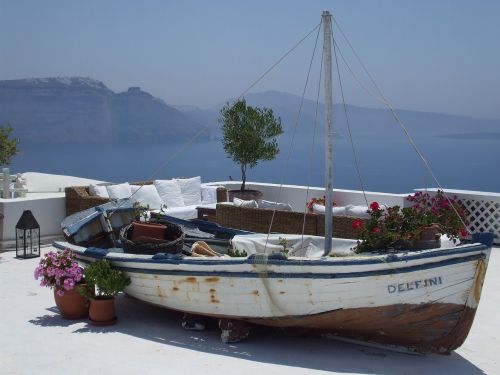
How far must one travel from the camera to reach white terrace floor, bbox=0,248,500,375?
518 centimetres

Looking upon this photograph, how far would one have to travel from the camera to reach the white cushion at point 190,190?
11750mm

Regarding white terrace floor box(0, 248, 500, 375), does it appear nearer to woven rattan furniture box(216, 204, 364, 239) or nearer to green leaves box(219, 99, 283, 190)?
woven rattan furniture box(216, 204, 364, 239)

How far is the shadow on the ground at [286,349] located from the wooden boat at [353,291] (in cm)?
15

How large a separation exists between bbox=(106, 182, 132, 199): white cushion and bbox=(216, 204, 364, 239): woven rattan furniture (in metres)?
1.68

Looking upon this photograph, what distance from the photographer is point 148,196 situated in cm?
1102

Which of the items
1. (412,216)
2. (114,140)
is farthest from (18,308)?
(114,140)

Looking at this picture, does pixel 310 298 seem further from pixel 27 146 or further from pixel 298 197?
pixel 27 146

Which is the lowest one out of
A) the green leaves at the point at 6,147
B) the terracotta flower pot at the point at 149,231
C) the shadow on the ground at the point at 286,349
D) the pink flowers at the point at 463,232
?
the shadow on the ground at the point at 286,349

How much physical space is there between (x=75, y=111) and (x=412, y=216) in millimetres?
136196

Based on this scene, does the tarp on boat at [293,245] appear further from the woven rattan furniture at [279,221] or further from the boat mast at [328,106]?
the woven rattan furniture at [279,221]

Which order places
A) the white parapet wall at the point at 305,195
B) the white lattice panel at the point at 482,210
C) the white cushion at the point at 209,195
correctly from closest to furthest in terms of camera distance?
the white lattice panel at the point at 482,210 → the white parapet wall at the point at 305,195 → the white cushion at the point at 209,195

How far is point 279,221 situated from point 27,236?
3.35m

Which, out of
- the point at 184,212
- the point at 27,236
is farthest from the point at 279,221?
the point at 27,236

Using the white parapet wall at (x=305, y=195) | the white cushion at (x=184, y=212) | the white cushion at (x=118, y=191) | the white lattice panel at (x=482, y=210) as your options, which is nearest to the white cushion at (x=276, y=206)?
the white parapet wall at (x=305, y=195)
